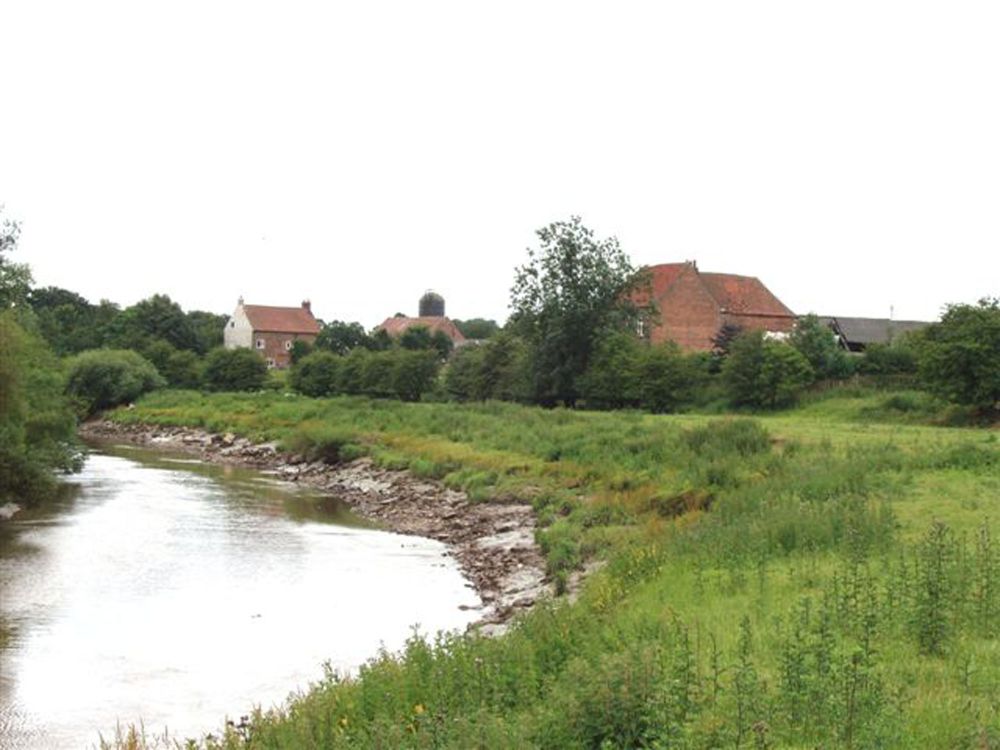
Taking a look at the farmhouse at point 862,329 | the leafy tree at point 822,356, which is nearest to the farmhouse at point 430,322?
the farmhouse at point 862,329

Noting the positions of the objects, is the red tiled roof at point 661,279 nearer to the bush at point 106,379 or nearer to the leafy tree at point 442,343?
the leafy tree at point 442,343

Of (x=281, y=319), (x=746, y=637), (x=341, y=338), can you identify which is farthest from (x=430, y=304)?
(x=746, y=637)

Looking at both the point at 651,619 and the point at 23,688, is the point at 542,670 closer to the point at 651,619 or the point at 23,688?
the point at 651,619

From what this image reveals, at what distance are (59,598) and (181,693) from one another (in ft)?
23.6

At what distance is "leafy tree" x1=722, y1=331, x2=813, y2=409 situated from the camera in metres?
49.9

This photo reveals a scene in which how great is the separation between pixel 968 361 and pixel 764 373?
11.2 metres

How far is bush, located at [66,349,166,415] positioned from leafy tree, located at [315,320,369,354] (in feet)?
71.9

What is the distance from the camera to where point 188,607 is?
20281 mm

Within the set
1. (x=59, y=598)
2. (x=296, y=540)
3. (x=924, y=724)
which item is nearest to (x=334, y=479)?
(x=296, y=540)

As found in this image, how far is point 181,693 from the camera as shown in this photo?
48.5ft

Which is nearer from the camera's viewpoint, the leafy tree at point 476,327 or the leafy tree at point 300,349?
the leafy tree at point 300,349

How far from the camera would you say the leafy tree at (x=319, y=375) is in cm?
7775

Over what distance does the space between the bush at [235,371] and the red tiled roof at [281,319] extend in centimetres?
2510

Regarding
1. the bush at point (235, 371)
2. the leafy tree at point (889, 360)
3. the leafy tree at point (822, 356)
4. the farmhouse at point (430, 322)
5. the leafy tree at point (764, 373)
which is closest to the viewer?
the leafy tree at point (764, 373)
